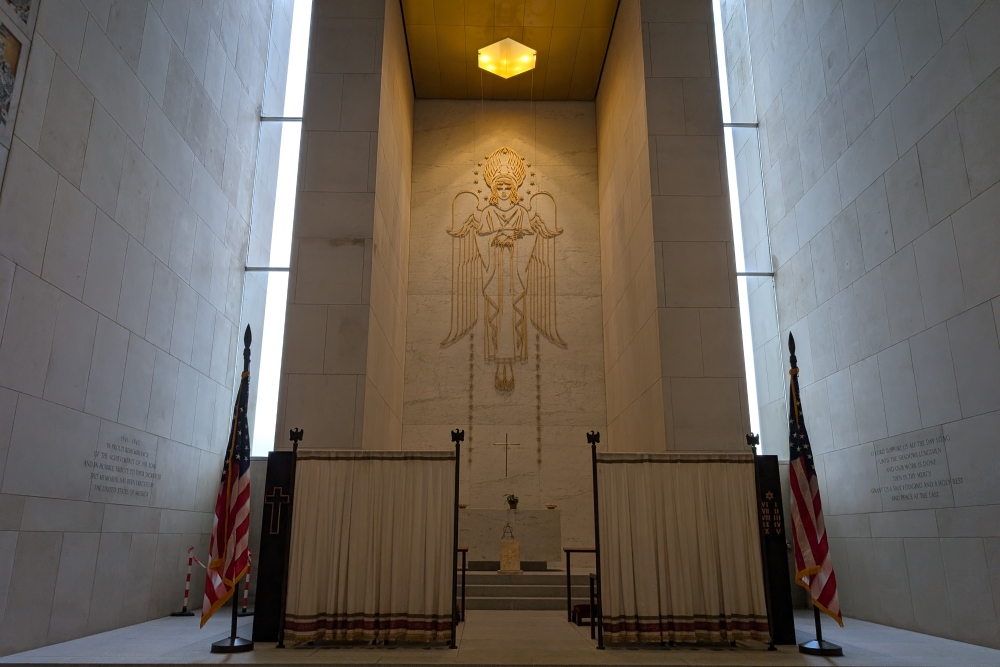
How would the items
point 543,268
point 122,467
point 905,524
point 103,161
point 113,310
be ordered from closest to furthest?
point 103,161
point 113,310
point 122,467
point 905,524
point 543,268

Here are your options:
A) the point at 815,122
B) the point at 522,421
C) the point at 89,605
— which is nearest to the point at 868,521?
the point at 815,122

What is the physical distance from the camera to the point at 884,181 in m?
Answer: 9.30

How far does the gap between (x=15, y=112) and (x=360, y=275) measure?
5442 mm

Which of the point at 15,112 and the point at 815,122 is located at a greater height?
the point at 815,122

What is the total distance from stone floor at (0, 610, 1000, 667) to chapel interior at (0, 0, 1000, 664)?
0.48 m

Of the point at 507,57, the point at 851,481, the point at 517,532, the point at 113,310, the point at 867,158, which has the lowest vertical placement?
the point at 517,532

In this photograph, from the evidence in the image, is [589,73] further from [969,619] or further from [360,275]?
[969,619]

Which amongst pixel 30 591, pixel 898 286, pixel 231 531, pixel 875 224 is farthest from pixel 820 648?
pixel 30 591

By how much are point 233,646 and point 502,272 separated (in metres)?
10.7

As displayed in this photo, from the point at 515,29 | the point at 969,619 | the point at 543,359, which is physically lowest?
the point at 969,619

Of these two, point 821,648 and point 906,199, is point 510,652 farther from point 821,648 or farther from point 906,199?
point 906,199

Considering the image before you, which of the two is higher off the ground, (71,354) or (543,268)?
(543,268)

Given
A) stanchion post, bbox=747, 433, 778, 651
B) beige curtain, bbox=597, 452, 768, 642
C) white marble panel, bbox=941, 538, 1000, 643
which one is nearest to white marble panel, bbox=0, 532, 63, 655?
beige curtain, bbox=597, 452, 768, 642

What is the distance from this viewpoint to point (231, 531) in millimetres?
7039
